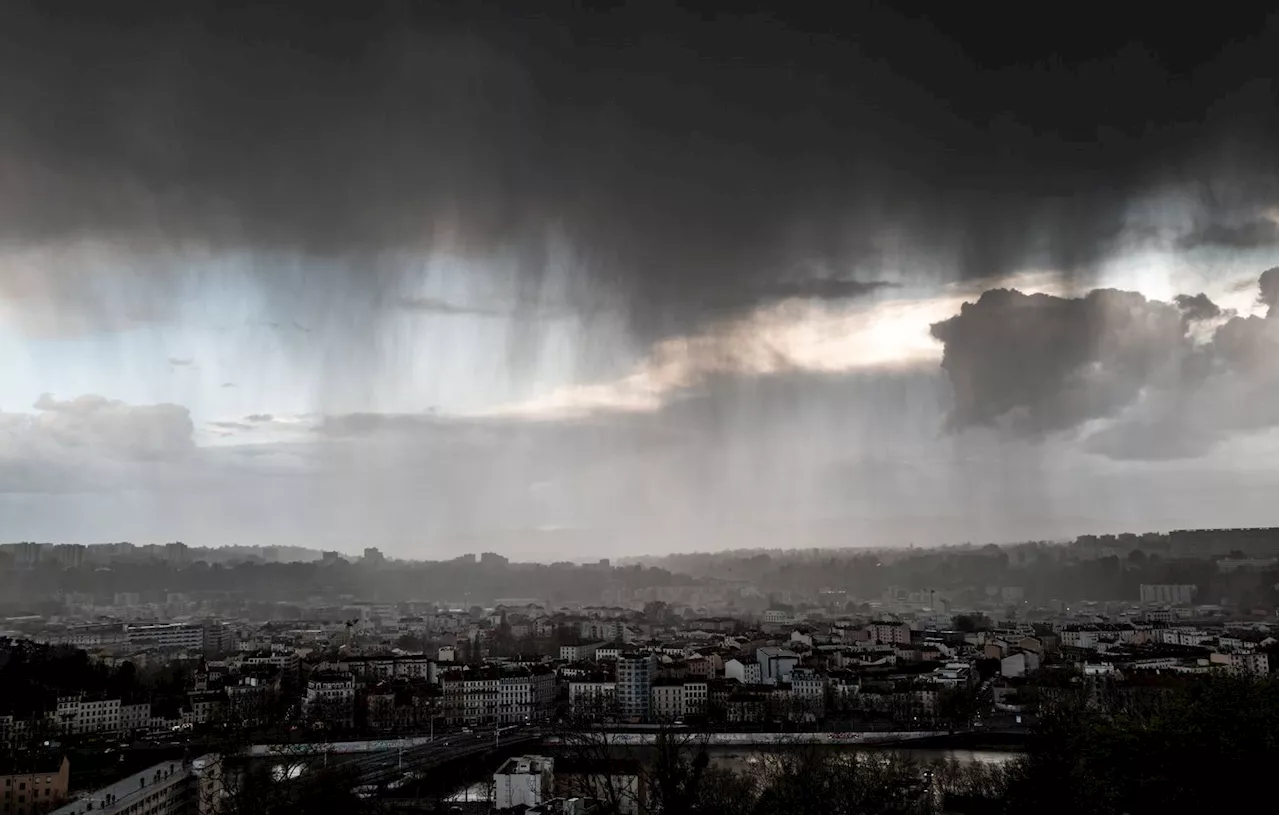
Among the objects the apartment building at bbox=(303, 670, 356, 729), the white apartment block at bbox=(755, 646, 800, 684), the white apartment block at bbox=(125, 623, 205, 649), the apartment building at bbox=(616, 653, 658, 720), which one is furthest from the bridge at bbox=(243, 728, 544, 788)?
the white apartment block at bbox=(125, 623, 205, 649)

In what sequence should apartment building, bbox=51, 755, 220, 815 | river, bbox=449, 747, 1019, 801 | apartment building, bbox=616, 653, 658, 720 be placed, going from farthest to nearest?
apartment building, bbox=616, 653, 658, 720 → river, bbox=449, 747, 1019, 801 → apartment building, bbox=51, 755, 220, 815

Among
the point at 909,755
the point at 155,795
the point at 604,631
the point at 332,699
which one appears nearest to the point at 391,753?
the point at 332,699

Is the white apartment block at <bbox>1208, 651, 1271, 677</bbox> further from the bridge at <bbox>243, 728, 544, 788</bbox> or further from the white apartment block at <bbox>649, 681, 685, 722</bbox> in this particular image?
the bridge at <bbox>243, 728, 544, 788</bbox>

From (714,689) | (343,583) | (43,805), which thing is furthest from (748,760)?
(343,583)

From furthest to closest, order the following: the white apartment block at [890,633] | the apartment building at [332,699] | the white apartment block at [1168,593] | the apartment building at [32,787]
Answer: the white apartment block at [1168,593], the white apartment block at [890,633], the apartment building at [332,699], the apartment building at [32,787]

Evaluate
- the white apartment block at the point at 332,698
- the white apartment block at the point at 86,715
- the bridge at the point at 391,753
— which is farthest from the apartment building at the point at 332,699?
the white apartment block at the point at 86,715

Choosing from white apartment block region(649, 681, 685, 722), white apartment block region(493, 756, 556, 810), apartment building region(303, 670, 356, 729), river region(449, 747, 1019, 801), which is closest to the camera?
white apartment block region(493, 756, 556, 810)

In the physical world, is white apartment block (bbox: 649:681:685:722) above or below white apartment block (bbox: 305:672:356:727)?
below

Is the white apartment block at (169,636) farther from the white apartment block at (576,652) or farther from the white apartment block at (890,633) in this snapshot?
the white apartment block at (890,633)

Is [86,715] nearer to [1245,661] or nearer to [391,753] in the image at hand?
[391,753]

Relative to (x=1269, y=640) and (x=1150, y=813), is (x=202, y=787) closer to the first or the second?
(x=1150, y=813)

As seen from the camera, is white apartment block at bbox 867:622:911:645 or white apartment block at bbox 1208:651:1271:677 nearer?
Answer: white apartment block at bbox 1208:651:1271:677
